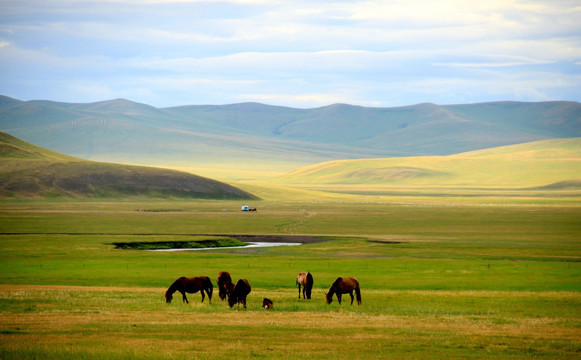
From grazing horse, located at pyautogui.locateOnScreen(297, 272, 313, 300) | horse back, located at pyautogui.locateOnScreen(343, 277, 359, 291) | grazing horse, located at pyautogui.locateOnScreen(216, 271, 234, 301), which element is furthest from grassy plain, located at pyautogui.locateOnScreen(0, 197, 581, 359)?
horse back, located at pyautogui.locateOnScreen(343, 277, 359, 291)

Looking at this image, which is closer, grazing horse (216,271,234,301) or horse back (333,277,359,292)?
grazing horse (216,271,234,301)

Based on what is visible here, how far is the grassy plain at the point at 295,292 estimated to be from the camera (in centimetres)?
1725

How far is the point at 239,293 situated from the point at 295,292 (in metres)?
7.93

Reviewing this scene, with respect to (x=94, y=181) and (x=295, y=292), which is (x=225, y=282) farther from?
(x=94, y=181)

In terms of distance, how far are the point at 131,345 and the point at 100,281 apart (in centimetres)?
2099

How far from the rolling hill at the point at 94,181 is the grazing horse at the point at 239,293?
113 metres

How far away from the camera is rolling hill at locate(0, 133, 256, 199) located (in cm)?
13475

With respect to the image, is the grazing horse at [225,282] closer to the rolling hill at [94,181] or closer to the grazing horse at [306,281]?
the grazing horse at [306,281]

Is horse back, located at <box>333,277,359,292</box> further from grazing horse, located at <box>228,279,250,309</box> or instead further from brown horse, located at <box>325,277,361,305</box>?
grazing horse, located at <box>228,279,250,309</box>

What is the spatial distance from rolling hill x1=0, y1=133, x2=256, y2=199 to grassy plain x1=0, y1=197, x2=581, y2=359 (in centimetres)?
4964

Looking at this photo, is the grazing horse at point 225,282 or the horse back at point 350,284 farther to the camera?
the horse back at point 350,284

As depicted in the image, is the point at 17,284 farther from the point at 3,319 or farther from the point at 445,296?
the point at 445,296

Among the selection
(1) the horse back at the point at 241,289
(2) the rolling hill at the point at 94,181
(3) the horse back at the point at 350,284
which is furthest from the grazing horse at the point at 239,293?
(2) the rolling hill at the point at 94,181

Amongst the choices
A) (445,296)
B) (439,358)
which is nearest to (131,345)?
(439,358)
